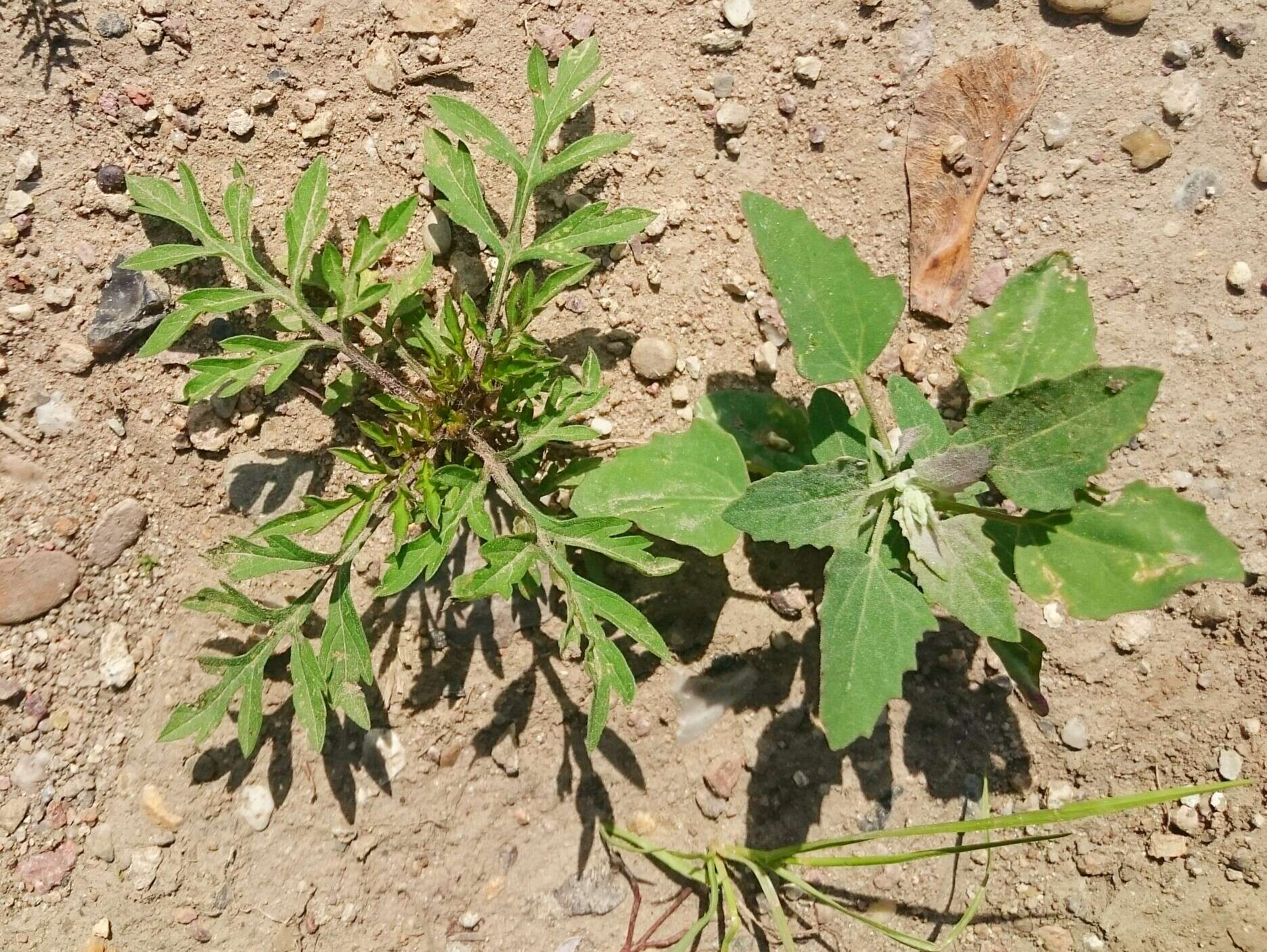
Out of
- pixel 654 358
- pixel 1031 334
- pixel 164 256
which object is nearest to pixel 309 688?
pixel 164 256

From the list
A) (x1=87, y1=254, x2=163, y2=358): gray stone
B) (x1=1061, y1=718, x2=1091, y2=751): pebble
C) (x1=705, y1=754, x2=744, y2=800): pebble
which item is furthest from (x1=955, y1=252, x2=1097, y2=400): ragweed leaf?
(x1=87, y1=254, x2=163, y2=358): gray stone

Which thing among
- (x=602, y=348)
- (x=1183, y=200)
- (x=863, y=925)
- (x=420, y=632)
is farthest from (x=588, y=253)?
(x=863, y=925)

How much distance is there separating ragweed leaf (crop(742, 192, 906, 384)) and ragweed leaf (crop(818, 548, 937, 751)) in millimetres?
572

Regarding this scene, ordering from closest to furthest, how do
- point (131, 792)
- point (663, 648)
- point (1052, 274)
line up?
point (663, 648)
point (1052, 274)
point (131, 792)

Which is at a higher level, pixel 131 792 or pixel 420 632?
pixel 420 632

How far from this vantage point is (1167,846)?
3064mm

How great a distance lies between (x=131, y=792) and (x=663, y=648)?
192 centimetres

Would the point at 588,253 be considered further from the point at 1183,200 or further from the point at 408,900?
the point at 408,900

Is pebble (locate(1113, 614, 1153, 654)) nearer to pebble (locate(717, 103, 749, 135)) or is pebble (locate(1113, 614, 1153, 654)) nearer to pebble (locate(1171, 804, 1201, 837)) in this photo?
pebble (locate(1171, 804, 1201, 837))

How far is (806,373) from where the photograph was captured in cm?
261

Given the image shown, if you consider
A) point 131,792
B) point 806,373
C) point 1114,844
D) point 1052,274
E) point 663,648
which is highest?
point 1052,274

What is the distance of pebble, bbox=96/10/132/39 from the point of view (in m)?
2.97

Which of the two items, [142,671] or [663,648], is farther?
[142,671]

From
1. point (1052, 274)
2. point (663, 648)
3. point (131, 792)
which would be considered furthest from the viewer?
point (131, 792)
